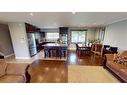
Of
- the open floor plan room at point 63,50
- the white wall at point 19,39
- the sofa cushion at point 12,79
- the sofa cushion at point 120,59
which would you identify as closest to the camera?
the sofa cushion at point 12,79

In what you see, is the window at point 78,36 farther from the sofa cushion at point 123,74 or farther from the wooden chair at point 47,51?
the sofa cushion at point 123,74

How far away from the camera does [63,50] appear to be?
7594 millimetres

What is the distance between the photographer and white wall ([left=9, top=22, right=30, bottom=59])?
670cm

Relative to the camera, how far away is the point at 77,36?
11328 mm

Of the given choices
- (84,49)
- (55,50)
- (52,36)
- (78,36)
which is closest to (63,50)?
(55,50)

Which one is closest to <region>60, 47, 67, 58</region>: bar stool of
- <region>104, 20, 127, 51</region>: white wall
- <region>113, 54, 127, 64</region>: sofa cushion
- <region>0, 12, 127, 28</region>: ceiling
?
<region>0, 12, 127, 28</region>: ceiling

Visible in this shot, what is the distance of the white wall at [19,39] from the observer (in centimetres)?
670

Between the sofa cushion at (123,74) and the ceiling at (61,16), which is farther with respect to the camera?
the ceiling at (61,16)

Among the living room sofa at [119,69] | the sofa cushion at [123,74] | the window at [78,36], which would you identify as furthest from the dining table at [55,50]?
the sofa cushion at [123,74]

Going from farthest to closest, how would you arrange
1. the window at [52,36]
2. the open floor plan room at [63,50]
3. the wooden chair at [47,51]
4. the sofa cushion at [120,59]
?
1. the window at [52,36]
2. the wooden chair at [47,51]
3. the sofa cushion at [120,59]
4. the open floor plan room at [63,50]

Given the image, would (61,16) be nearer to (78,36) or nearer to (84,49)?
(84,49)

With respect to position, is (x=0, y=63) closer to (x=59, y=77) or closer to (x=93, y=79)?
(x=59, y=77)
